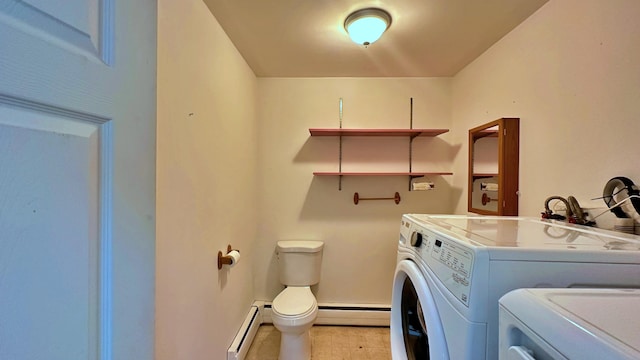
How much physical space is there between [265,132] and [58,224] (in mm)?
1971

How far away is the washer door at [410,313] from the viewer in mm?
892

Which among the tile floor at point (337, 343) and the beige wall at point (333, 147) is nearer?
the beige wall at point (333, 147)

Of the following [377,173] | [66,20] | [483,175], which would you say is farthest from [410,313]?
[66,20]

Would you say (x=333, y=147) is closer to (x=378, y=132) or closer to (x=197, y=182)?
(x=378, y=132)

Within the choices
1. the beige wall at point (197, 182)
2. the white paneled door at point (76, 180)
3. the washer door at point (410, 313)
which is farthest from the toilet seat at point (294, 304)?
the white paneled door at point (76, 180)

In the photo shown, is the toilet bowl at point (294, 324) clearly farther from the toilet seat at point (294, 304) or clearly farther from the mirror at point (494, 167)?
the mirror at point (494, 167)

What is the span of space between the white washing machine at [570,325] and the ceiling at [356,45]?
136cm

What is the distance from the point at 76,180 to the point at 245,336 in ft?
5.88

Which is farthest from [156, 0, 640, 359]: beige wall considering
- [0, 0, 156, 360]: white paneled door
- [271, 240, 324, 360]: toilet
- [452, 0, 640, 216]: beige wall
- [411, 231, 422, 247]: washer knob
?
[411, 231, 422, 247]: washer knob

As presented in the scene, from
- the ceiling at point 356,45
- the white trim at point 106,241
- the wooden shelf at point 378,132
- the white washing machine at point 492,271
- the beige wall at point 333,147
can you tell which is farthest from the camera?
the wooden shelf at point 378,132

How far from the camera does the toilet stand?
1643mm

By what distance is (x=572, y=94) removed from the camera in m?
1.15

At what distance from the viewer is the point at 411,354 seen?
48.1 inches

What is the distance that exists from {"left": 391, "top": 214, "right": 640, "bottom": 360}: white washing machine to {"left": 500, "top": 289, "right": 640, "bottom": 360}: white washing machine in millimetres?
116
